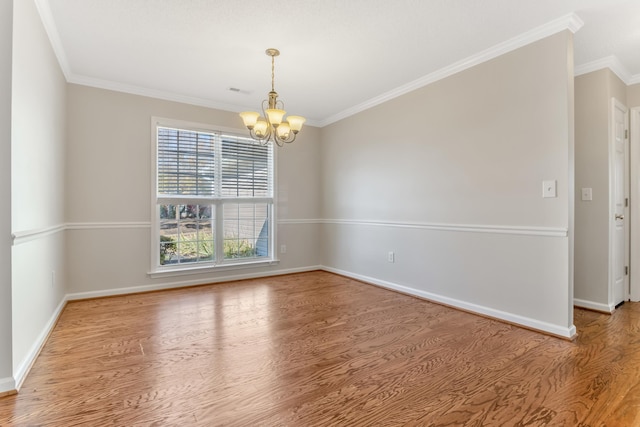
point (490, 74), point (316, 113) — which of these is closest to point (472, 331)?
point (490, 74)

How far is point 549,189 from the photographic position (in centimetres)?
251

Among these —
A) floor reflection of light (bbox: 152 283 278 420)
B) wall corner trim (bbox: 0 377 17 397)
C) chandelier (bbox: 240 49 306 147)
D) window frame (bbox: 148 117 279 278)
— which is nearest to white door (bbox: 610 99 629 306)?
chandelier (bbox: 240 49 306 147)

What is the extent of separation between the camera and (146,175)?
386 cm

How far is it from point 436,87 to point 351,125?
146cm

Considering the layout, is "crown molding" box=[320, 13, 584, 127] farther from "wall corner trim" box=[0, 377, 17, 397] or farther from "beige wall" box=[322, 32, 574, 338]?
"wall corner trim" box=[0, 377, 17, 397]

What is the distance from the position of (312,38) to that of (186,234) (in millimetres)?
2897

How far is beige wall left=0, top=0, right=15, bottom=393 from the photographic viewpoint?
1691mm

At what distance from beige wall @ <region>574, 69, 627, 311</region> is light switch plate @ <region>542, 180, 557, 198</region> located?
103 cm

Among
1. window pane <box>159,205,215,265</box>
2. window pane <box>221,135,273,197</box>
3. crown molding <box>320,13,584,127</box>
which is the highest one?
crown molding <box>320,13,584,127</box>

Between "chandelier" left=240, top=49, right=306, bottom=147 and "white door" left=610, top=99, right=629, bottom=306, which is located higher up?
"chandelier" left=240, top=49, right=306, bottom=147

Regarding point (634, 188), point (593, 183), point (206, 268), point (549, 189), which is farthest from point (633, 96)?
point (206, 268)

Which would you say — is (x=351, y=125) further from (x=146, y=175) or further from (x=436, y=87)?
(x=146, y=175)

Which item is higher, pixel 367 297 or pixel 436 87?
pixel 436 87

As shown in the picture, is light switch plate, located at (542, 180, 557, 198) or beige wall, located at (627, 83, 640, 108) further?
beige wall, located at (627, 83, 640, 108)
